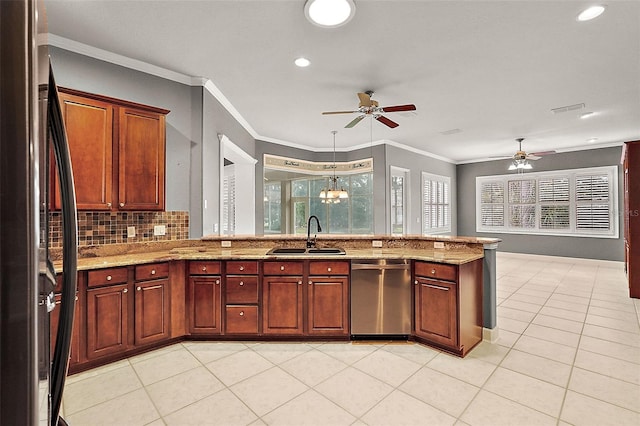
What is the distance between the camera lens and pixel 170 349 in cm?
302

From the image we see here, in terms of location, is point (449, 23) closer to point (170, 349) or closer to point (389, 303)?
point (389, 303)

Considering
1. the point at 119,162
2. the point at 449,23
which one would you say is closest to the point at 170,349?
the point at 119,162

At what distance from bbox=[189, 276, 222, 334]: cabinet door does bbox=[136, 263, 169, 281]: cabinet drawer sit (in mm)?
277

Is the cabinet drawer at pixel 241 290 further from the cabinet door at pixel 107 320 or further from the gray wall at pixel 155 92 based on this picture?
the gray wall at pixel 155 92

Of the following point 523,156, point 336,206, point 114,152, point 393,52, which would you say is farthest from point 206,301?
point 523,156

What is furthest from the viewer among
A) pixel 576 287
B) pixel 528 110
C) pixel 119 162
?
pixel 576 287

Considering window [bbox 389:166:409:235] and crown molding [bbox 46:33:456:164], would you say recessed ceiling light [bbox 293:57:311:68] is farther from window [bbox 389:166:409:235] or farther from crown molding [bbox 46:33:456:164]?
window [bbox 389:166:409:235]

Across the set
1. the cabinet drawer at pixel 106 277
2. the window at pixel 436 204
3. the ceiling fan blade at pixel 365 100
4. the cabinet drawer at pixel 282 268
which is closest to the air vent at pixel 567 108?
the ceiling fan blade at pixel 365 100

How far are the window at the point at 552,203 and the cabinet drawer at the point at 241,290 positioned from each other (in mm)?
8441

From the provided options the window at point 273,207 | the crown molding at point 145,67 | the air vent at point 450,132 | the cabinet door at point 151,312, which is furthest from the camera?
the window at point 273,207

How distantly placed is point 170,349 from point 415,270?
255 cm

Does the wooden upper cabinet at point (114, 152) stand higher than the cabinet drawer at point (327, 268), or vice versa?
the wooden upper cabinet at point (114, 152)

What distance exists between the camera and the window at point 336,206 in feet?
25.5

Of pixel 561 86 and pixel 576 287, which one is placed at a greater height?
pixel 561 86
